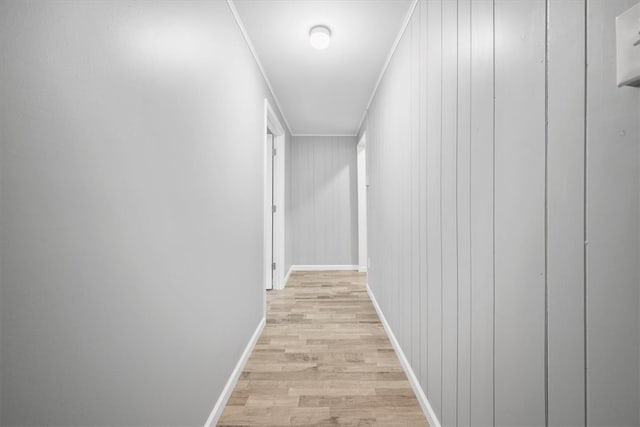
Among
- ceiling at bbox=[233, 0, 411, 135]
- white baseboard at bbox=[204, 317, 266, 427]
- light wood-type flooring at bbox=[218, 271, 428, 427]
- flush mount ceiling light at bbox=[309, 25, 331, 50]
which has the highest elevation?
ceiling at bbox=[233, 0, 411, 135]

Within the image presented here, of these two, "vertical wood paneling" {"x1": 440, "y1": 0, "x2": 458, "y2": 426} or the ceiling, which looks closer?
"vertical wood paneling" {"x1": 440, "y1": 0, "x2": 458, "y2": 426}

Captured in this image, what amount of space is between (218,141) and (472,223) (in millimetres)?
Result: 1362

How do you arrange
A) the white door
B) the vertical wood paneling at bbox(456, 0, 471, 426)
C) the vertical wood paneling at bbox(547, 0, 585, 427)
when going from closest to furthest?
1. the vertical wood paneling at bbox(547, 0, 585, 427)
2. the vertical wood paneling at bbox(456, 0, 471, 426)
3. the white door

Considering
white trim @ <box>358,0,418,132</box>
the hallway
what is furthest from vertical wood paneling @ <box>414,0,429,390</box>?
white trim @ <box>358,0,418,132</box>

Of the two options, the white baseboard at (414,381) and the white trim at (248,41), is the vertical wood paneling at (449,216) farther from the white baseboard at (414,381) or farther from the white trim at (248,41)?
the white trim at (248,41)

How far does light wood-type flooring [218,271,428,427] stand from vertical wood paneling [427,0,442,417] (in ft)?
1.09

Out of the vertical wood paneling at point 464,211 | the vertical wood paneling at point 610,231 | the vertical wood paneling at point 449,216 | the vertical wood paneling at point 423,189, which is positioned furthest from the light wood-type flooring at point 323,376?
the vertical wood paneling at point 610,231

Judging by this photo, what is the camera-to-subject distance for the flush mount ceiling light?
2230 millimetres

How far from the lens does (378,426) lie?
1618mm

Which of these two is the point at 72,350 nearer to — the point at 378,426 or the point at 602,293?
the point at 602,293

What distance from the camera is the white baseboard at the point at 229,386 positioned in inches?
62.6

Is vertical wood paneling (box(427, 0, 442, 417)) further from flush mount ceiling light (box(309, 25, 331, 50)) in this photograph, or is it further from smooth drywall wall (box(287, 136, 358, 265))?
smooth drywall wall (box(287, 136, 358, 265))

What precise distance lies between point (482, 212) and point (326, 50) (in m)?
2.08

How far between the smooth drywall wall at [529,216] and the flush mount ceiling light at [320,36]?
2.68 feet
